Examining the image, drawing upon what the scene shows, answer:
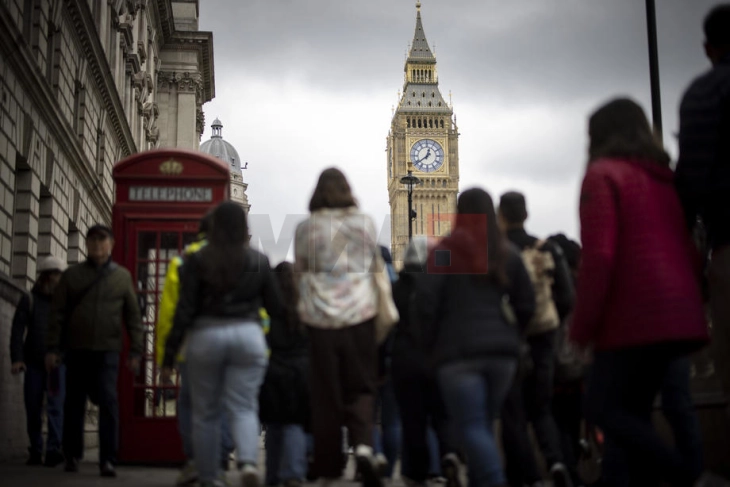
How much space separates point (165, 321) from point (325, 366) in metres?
1.63

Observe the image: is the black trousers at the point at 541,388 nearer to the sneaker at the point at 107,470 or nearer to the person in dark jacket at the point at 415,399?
the person in dark jacket at the point at 415,399

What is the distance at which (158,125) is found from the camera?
43.1 metres

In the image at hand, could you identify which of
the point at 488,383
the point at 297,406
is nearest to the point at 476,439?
the point at 488,383

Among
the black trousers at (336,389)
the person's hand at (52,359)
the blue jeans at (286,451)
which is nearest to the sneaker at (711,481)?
the black trousers at (336,389)

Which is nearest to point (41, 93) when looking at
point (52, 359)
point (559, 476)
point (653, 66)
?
point (52, 359)

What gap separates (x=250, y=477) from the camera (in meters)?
5.71

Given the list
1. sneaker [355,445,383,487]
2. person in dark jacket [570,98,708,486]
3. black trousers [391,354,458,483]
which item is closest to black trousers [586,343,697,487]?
person in dark jacket [570,98,708,486]

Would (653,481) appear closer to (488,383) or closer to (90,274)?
(488,383)

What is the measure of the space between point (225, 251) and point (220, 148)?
127m

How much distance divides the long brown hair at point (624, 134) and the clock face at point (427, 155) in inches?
5028

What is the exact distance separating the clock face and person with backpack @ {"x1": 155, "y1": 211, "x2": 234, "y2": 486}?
12507cm

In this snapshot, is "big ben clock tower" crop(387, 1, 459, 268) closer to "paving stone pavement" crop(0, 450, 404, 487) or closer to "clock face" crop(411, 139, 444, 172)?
"clock face" crop(411, 139, 444, 172)

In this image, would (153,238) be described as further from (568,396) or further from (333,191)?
(568,396)

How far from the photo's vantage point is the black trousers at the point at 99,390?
8.40 metres
